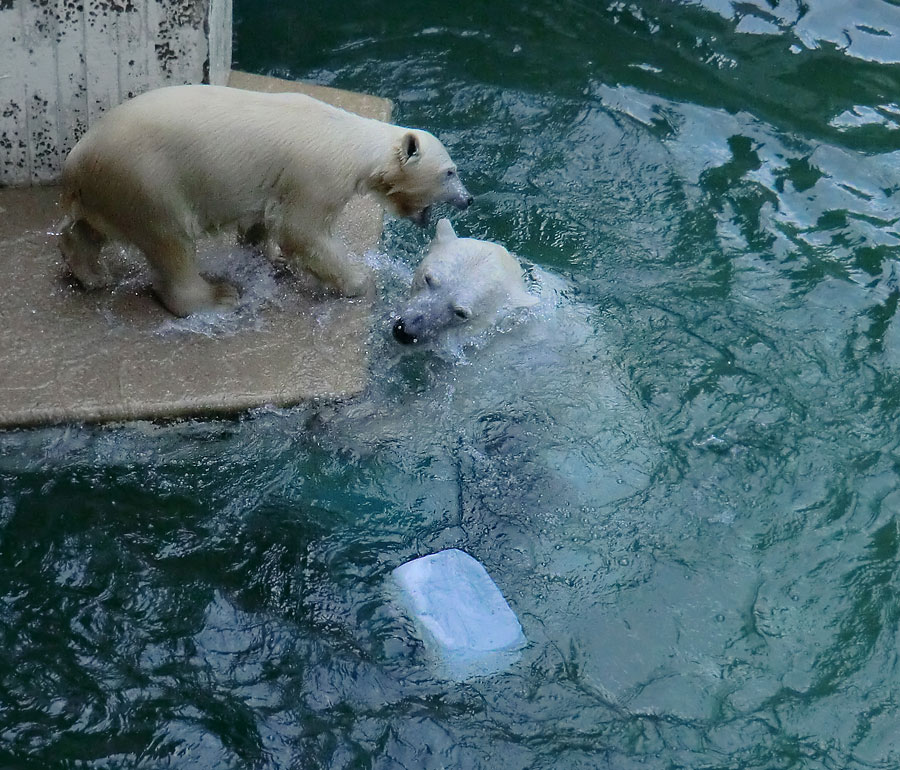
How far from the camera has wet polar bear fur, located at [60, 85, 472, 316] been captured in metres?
3.58

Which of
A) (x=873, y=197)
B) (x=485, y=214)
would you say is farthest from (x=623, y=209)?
(x=873, y=197)

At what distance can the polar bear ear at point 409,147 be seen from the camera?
13.0 ft

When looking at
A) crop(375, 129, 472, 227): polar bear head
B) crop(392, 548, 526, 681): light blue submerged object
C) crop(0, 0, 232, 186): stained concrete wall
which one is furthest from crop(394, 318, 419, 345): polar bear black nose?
crop(0, 0, 232, 186): stained concrete wall

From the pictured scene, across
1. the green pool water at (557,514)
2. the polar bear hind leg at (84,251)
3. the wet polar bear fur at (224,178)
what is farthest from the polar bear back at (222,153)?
the green pool water at (557,514)

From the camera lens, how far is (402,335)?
13.6ft

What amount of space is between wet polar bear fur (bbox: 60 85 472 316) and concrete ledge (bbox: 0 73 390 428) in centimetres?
14

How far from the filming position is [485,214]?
17.7ft

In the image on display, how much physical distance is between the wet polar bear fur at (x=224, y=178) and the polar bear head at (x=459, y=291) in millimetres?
237

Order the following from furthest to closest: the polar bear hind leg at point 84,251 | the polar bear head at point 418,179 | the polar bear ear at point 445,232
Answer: the polar bear ear at point 445,232
the polar bear head at point 418,179
the polar bear hind leg at point 84,251

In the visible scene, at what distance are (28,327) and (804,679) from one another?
3020 millimetres

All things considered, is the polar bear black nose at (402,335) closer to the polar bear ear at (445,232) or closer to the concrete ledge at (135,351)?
the concrete ledge at (135,351)

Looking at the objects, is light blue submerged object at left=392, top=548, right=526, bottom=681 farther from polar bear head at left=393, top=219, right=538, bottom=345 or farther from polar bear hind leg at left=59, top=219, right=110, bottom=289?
polar bear hind leg at left=59, top=219, right=110, bottom=289

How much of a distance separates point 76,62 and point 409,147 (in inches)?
60.7

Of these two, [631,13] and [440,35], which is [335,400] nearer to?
[440,35]
